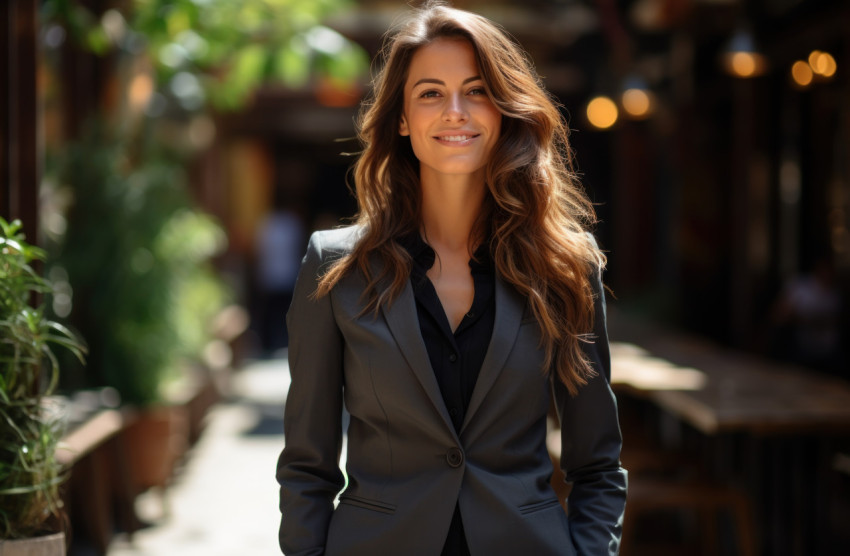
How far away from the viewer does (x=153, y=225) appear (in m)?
6.71

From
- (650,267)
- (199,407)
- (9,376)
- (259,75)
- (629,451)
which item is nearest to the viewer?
(9,376)

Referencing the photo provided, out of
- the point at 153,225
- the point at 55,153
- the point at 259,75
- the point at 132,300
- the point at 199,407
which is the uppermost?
the point at 259,75

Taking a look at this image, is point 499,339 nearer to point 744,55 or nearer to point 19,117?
point 19,117

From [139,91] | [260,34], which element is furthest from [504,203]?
[139,91]

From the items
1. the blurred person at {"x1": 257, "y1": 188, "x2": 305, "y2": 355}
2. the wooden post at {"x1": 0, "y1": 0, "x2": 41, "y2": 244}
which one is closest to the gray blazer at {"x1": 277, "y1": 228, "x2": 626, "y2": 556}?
the wooden post at {"x1": 0, "y1": 0, "x2": 41, "y2": 244}

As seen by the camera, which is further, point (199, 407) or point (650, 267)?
point (650, 267)

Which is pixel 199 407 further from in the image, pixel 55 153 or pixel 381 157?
pixel 381 157

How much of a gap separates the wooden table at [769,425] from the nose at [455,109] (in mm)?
2716

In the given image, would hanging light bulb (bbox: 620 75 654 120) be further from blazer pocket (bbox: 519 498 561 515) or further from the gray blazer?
blazer pocket (bbox: 519 498 561 515)

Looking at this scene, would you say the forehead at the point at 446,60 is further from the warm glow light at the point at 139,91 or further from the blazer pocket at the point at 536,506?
the warm glow light at the point at 139,91

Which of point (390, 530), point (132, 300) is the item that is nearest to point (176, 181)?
point (132, 300)

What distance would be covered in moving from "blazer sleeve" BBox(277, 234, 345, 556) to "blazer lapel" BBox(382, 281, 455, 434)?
13 cm

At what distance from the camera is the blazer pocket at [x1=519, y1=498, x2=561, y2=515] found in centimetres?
220

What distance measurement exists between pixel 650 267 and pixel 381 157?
12.4 metres
